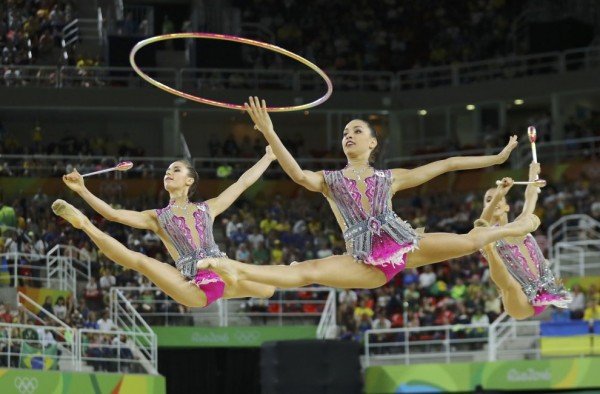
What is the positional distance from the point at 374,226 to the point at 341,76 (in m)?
19.7

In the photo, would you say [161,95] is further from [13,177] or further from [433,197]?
[433,197]

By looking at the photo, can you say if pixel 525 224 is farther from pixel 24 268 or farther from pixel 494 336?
pixel 24 268

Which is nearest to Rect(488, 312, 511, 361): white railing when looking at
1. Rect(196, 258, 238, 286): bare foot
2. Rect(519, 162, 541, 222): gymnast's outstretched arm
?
Rect(519, 162, 541, 222): gymnast's outstretched arm

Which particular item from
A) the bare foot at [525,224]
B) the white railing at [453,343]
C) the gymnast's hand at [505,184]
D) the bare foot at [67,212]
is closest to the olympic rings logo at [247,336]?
the white railing at [453,343]

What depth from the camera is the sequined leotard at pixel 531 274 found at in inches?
522

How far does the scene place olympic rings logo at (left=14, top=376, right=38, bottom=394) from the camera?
61.2ft

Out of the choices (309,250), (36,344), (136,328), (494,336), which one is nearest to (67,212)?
(36,344)

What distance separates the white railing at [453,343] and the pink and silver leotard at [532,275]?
268 inches

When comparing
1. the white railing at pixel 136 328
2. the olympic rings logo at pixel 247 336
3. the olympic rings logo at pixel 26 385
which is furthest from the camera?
the olympic rings logo at pixel 247 336

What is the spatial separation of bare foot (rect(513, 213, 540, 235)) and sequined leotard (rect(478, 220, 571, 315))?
1132 mm

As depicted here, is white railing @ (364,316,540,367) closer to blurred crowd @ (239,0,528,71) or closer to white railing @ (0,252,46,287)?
white railing @ (0,252,46,287)

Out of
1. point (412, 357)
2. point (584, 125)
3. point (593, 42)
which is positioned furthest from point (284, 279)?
point (593, 42)

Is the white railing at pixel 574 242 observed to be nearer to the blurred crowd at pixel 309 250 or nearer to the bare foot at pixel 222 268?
the blurred crowd at pixel 309 250

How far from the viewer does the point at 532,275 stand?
13391 mm
